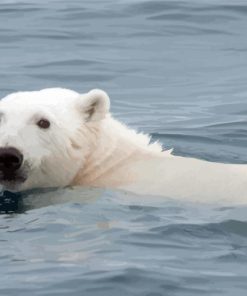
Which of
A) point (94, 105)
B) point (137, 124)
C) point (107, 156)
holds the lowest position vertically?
point (137, 124)

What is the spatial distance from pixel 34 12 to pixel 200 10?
8.77 ft

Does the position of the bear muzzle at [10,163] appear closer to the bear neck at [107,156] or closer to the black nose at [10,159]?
the black nose at [10,159]

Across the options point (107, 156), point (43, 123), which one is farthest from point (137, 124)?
point (43, 123)

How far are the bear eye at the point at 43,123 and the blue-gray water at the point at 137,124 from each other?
56cm

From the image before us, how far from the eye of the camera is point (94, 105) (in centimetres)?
1112

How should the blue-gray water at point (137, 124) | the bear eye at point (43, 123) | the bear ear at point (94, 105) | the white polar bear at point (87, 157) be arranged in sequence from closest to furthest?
1. the blue-gray water at point (137, 124)
2. the white polar bear at point (87, 157)
3. the bear eye at point (43, 123)
4. the bear ear at point (94, 105)

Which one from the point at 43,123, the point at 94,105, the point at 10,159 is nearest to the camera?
the point at 10,159

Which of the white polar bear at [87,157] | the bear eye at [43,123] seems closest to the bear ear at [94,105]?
the white polar bear at [87,157]

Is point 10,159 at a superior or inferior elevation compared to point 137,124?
superior

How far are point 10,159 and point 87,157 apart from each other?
953 millimetres

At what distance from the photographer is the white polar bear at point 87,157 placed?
10.6 metres

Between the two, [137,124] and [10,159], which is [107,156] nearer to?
[10,159]

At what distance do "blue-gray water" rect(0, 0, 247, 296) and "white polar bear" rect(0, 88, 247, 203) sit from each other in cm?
22

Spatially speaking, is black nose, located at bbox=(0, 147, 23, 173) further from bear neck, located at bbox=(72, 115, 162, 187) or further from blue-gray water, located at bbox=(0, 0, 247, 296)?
bear neck, located at bbox=(72, 115, 162, 187)
